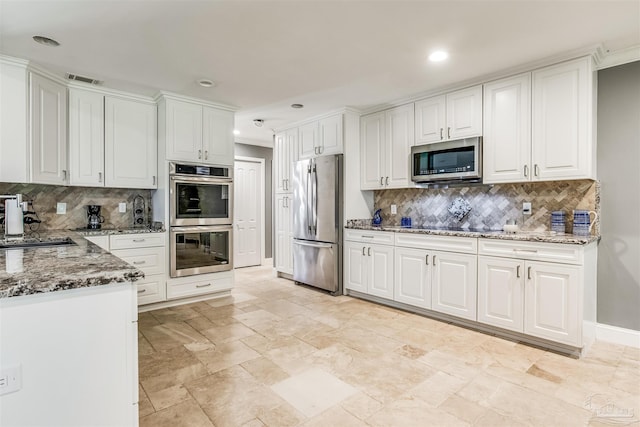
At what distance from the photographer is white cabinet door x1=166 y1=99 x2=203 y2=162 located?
12.6 ft

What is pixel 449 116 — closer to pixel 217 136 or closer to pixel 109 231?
pixel 217 136

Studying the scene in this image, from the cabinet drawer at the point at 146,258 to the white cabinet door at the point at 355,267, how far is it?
7.09 feet

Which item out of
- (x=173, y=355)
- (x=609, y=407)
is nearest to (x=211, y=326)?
(x=173, y=355)

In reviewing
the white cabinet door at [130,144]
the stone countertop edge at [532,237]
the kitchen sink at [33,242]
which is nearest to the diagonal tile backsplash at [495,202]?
the stone countertop edge at [532,237]

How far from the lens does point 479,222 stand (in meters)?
3.69

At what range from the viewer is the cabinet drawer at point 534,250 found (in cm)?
258

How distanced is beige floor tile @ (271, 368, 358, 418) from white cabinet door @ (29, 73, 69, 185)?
290 cm

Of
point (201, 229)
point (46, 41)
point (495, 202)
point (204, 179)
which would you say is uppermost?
point (46, 41)

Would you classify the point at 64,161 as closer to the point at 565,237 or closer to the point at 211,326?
the point at 211,326

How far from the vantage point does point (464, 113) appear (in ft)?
11.5

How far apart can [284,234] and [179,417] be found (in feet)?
11.8

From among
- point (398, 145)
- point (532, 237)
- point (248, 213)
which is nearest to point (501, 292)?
point (532, 237)

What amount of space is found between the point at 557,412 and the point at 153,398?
92.2 inches

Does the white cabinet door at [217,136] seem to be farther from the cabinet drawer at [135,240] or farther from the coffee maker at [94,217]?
the coffee maker at [94,217]
